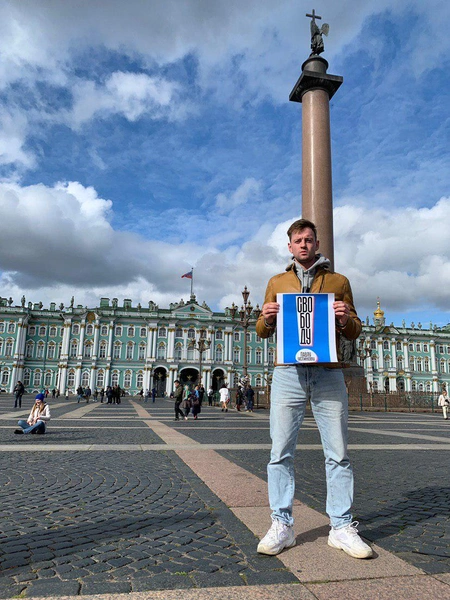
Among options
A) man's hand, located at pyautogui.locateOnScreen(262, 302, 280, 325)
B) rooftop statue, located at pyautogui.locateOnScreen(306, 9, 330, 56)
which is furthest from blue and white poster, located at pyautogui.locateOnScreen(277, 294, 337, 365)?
rooftop statue, located at pyautogui.locateOnScreen(306, 9, 330, 56)

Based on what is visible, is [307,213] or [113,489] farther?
[307,213]

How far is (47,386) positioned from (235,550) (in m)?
69.3

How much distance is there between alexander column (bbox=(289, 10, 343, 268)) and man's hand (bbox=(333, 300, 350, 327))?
644 inches

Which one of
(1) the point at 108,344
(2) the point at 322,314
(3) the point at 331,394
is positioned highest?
(1) the point at 108,344

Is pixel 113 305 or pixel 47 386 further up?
pixel 113 305

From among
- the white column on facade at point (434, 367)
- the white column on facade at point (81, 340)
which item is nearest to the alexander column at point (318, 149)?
the white column on facade at point (81, 340)

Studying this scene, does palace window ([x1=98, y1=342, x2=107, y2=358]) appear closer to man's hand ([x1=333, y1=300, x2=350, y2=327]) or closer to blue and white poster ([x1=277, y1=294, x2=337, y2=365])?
blue and white poster ([x1=277, y1=294, x2=337, y2=365])

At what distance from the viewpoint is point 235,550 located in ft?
9.67

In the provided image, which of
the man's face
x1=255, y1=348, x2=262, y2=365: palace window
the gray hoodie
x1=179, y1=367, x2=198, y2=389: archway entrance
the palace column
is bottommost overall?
the gray hoodie

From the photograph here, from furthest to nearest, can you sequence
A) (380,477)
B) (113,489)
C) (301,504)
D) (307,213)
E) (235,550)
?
(307,213) → (380,477) → (113,489) → (301,504) → (235,550)

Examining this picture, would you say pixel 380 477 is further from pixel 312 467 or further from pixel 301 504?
pixel 301 504

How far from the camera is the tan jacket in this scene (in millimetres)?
3094

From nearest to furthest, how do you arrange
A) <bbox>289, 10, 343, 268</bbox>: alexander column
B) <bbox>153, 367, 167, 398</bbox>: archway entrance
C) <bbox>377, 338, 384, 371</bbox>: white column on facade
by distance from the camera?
<bbox>289, 10, 343, 268</bbox>: alexander column < <bbox>153, 367, 167, 398</bbox>: archway entrance < <bbox>377, 338, 384, 371</bbox>: white column on facade

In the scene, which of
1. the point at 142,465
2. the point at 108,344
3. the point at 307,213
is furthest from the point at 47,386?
the point at 142,465
